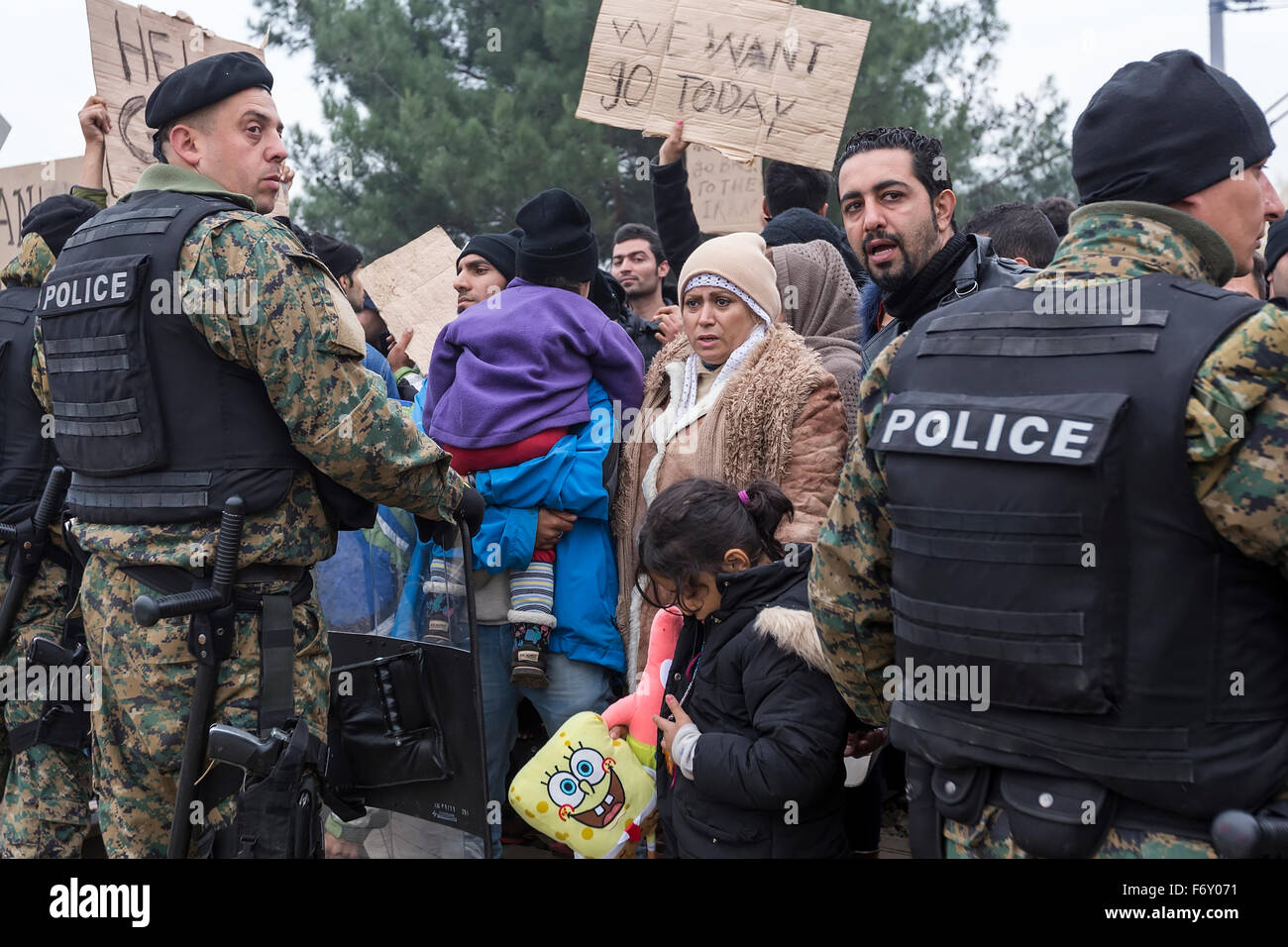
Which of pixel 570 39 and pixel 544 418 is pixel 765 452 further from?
pixel 570 39

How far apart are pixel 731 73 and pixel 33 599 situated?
2991mm

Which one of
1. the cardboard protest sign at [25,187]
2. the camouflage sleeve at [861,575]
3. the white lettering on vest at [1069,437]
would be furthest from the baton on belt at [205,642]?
the cardboard protest sign at [25,187]

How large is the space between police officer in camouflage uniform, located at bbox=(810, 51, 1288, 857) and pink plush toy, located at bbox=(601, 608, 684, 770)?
4.10 feet

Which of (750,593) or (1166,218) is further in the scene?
(750,593)

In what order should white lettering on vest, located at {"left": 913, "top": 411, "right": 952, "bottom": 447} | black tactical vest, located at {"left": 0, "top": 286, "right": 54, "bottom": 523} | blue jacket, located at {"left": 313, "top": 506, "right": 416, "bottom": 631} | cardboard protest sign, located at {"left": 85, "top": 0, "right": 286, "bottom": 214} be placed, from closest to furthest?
white lettering on vest, located at {"left": 913, "top": 411, "right": 952, "bottom": 447}, black tactical vest, located at {"left": 0, "top": 286, "right": 54, "bottom": 523}, blue jacket, located at {"left": 313, "top": 506, "right": 416, "bottom": 631}, cardboard protest sign, located at {"left": 85, "top": 0, "right": 286, "bottom": 214}

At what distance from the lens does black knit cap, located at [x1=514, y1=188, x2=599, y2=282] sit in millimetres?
3951

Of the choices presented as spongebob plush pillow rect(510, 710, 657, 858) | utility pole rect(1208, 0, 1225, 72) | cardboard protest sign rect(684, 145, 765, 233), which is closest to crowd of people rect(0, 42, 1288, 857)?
spongebob plush pillow rect(510, 710, 657, 858)

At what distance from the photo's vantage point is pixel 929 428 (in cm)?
184

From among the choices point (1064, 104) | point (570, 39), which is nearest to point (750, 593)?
point (570, 39)

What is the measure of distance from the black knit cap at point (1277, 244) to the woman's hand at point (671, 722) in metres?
2.17

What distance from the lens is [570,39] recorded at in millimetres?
14859

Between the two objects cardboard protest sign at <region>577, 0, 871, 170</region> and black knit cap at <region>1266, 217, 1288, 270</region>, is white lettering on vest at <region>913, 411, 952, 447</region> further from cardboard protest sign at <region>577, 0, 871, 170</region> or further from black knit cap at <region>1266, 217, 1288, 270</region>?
cardboard protest sign at <region>577, 0, 871, 170</region>

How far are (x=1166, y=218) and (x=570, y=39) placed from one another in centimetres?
1409

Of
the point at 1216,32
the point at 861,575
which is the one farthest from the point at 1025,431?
the point at 1216,32
